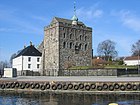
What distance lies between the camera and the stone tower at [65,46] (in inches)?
3216

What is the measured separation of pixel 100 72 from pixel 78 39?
2720 cm

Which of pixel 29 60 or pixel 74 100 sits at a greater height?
pixel 29 60

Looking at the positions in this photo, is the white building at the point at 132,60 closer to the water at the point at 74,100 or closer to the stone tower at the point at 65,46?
the stone tower at the point at 65,46

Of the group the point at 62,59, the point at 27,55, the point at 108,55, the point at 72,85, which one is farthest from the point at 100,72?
the point at 108,55

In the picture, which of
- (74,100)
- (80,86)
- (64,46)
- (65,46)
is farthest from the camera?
(65,46)

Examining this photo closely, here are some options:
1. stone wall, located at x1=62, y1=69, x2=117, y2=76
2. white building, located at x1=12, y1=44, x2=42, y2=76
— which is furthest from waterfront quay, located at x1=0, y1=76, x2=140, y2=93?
white building, located at x1=12, y1=44, x2=42, y2=76

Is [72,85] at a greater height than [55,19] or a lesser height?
lesser

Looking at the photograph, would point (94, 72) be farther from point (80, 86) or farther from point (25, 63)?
point (25, 63)

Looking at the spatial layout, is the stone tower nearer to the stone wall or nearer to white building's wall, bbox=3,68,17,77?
the stone wall

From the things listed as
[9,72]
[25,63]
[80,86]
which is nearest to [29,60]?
[25,63]

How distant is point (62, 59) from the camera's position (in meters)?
81.4

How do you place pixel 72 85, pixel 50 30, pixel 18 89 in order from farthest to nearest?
pixel 50 30 < pixel 18 89 < pixel 72 85

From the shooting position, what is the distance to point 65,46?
8356cm

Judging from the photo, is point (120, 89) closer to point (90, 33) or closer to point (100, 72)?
point (100, 72)
